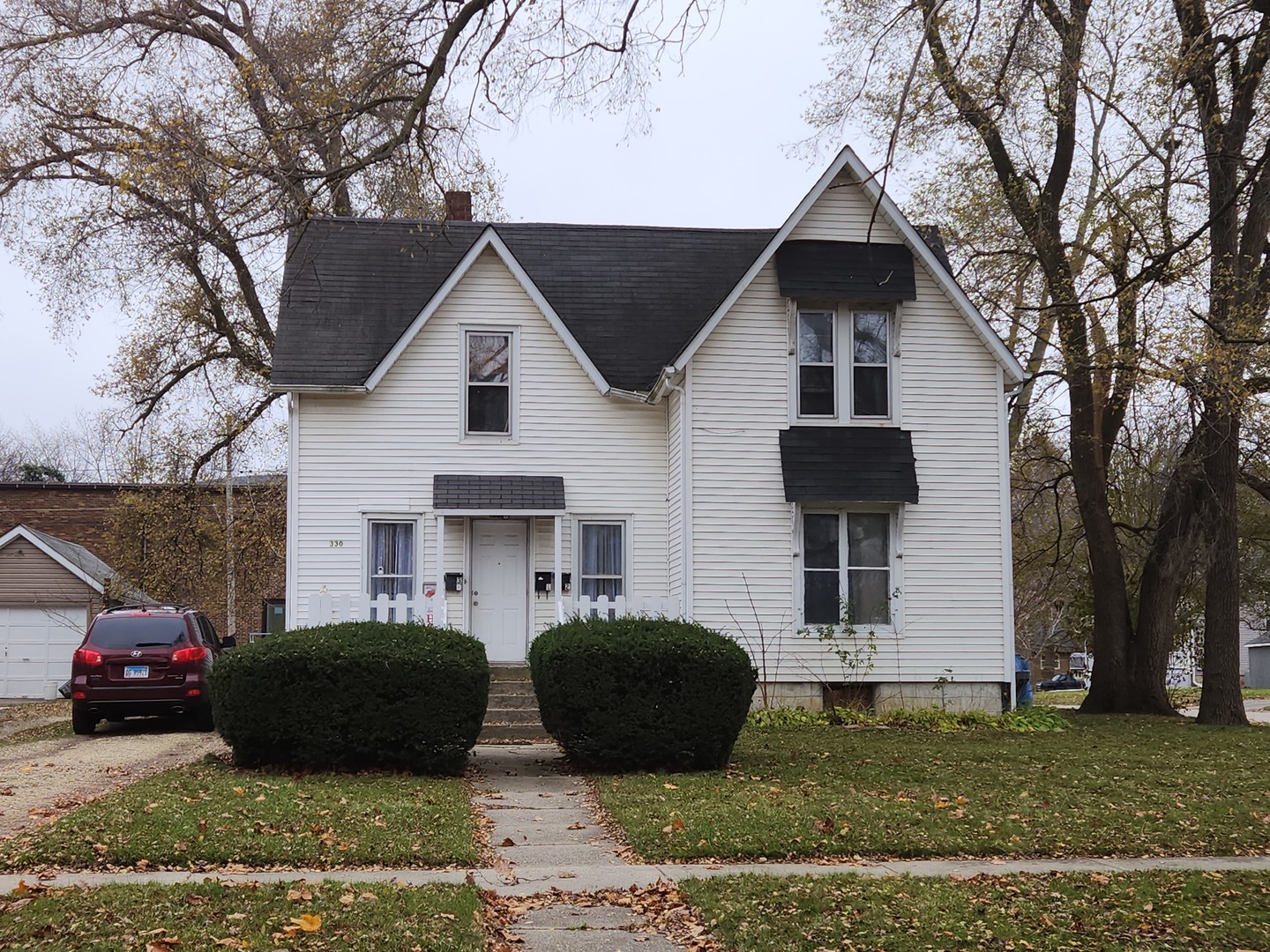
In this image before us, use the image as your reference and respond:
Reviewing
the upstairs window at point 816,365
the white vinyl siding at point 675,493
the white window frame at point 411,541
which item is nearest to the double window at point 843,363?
the upstairs window at point 816,365

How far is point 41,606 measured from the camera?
3216 centimetres

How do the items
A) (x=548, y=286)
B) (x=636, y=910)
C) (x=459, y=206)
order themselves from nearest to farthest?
(x=636, y=910)
(x=548, y=286)
(x=459, y=206)

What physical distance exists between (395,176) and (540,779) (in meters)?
6.21

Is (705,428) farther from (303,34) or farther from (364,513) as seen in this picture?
(303,34)

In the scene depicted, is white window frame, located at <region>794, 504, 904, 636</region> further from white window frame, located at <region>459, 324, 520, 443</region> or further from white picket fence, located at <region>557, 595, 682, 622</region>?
white window frame, located at <region>459, 324, 520, 443</region>

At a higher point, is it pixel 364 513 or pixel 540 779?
pixel 364 513

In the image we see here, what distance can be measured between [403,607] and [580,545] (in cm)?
320

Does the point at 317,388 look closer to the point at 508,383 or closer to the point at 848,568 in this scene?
the point at 508,383

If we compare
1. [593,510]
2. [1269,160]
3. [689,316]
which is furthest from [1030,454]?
[1269,160]

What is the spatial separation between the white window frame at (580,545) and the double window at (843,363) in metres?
3.41

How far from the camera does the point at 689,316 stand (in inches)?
898

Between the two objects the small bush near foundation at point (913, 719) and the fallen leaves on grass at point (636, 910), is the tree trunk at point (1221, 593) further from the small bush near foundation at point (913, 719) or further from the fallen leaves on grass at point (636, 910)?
the fallen leaves on grass at point (636, 910)

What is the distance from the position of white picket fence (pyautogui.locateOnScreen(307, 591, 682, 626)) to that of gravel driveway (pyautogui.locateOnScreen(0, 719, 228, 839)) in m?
2.38

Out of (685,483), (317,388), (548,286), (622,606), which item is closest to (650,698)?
(622,606)
